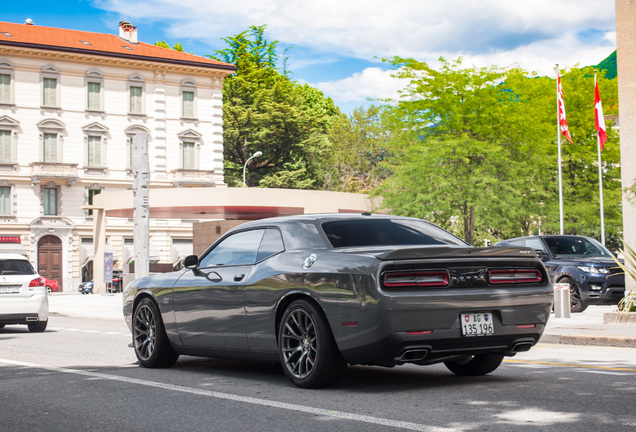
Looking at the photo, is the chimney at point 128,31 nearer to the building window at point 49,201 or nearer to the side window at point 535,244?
the building window at point 49,201

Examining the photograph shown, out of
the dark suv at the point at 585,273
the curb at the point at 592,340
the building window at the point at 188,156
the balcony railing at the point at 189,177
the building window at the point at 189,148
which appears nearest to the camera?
the curb at the point at 592,340

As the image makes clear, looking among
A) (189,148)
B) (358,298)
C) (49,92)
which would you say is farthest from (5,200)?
(358,298)

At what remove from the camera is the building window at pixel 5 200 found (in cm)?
5153

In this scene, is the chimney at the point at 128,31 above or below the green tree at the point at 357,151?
above

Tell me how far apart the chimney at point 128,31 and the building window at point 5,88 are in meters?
11.3

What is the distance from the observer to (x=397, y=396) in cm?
661

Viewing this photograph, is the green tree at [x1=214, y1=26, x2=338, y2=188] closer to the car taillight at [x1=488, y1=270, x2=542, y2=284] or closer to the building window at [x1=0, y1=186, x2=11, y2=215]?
the building window at [x1=0, y1=186, x2=11, y2=215]

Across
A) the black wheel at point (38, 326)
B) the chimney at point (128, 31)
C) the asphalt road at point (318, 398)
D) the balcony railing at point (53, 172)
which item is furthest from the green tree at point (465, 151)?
the chimney at point (128, 31)

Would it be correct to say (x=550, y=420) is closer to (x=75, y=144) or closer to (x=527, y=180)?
(x=527, y=180)

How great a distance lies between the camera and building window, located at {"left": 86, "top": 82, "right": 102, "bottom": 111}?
5448cm

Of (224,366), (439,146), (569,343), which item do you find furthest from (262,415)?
(439,146)

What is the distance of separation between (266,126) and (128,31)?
12.5 m

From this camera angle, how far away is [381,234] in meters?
7.62

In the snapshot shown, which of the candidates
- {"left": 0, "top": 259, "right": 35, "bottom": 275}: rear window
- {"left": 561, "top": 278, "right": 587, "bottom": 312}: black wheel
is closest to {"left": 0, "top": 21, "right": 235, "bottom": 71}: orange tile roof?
{"left": 0, "top": 259, "right": 35, "bottom": 275}: rear window
